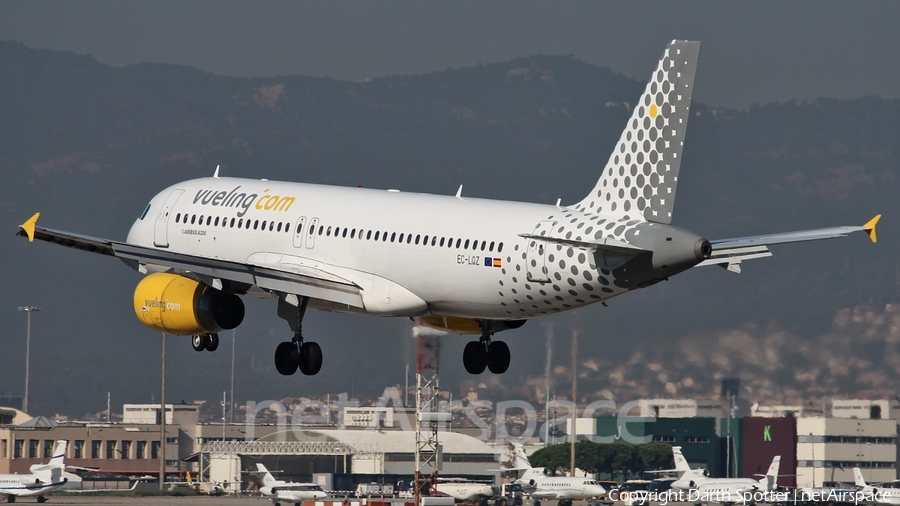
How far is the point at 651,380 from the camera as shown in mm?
107125

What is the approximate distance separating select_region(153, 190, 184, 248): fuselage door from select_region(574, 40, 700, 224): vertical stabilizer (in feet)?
56.5

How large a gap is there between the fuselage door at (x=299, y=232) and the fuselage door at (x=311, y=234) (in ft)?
0.74

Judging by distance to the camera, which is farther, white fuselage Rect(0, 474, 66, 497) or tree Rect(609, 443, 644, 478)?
tree Rect(609, 443, 644, 478)

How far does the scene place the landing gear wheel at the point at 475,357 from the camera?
171 ft

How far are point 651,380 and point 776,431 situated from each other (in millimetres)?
12221

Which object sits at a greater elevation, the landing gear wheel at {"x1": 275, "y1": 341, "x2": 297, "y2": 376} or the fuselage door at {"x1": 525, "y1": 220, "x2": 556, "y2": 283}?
the fuselage door at {"x1": 525, "y1": 220, "x2": 556, "y2": 283}

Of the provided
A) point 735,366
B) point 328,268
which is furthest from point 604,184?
point 735,366

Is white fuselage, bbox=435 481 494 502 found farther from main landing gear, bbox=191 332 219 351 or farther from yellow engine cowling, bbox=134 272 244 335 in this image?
yellow engine cowling, bbox=134 272 244 335

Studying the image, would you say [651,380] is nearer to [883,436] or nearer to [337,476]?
[883,436]

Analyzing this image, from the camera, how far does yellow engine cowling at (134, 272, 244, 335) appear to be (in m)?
50.4

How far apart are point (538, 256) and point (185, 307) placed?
12733 millimetres

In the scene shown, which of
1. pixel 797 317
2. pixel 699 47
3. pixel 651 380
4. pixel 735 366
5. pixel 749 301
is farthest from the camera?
pixel 749 301

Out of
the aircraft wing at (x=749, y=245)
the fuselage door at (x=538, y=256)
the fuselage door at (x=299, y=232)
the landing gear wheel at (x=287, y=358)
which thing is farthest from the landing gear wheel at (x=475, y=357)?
the aircraft wing at (x=749, y=245)

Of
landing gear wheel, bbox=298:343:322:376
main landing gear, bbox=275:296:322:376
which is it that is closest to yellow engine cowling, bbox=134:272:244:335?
main landing gear, bbox=275:296:322:376
